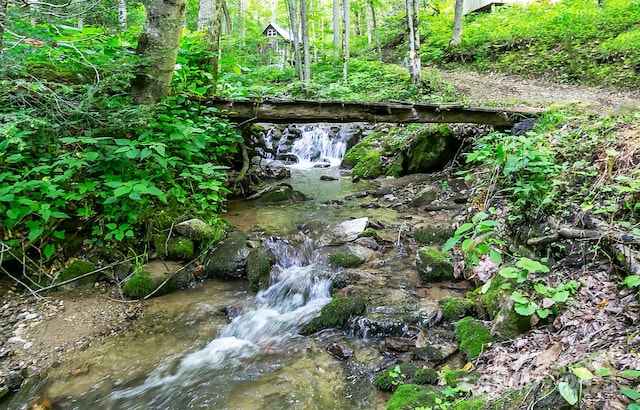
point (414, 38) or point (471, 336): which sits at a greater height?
point (414, 38)

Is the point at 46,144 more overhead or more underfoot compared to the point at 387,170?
more overhead

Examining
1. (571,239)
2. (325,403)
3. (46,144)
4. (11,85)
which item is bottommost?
(325,403)

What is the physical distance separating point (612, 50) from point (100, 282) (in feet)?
47.4

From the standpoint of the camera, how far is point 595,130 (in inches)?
202

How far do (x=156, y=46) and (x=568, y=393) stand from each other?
19.2 ft

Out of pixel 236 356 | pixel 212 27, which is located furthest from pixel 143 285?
pixel 212 27

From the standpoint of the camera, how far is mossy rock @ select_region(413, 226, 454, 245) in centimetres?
618

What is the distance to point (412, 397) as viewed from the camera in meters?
2.87

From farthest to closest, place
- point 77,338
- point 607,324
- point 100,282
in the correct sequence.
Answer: point 100,282, point 77,338, point 607,324

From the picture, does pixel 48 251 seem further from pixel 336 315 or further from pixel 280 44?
pixel 280 44

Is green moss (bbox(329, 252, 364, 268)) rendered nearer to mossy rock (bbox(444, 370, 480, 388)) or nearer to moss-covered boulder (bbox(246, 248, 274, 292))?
moss-covered boulder (bbox(246, 248, 274, 292))

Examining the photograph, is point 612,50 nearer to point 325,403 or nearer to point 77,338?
Result: point 325,403

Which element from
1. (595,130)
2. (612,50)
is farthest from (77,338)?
(612,50)

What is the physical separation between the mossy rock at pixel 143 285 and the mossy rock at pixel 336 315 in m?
2.01
